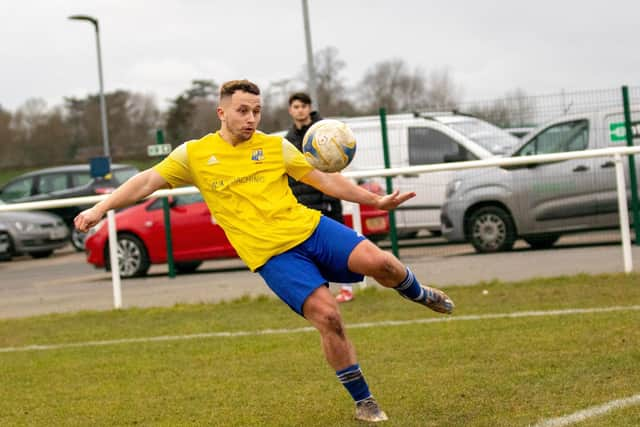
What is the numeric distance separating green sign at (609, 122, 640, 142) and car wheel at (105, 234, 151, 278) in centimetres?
701

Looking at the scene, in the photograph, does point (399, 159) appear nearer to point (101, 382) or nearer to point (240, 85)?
point (101, 382)

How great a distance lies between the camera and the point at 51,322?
1262 centimetres

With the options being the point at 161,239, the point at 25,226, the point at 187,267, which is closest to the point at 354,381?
the point at 161,239

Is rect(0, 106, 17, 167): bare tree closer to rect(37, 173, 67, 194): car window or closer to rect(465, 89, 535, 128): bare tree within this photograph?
rect(37, 173, 67, 194): car window

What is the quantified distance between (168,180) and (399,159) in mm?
10502

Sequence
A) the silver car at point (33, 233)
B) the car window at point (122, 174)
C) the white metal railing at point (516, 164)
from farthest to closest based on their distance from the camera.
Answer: the car window at point (122, 174) < the silver car at point (33, 233) < the white metal railing at point (516, 164)

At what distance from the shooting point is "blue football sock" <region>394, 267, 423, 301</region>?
648 centimetres

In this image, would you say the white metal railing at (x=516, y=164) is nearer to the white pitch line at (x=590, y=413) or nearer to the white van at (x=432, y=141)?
the white van at (x=432, y=141)

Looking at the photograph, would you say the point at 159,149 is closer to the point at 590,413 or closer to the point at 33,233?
the point at 33,233

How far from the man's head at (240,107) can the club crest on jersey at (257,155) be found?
9 cm

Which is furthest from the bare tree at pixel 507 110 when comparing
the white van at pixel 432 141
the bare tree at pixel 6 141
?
the bare tree at pixel 6 141

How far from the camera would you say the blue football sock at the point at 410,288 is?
21.3 ft

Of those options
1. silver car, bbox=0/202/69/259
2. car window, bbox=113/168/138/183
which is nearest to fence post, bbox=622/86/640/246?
silver car, bbox=0/202/69/259

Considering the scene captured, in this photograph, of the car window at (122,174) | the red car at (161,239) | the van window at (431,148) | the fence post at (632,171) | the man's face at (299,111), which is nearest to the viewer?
the man's face at (299,111)
